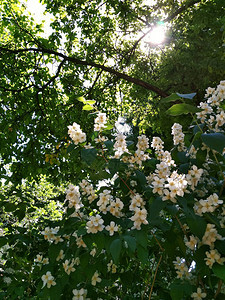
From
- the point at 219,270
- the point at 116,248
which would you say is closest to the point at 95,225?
the point at 116,248

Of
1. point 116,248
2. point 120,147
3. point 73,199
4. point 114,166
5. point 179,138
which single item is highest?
point 179,138

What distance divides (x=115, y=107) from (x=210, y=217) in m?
6.13

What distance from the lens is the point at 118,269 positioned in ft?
7.32

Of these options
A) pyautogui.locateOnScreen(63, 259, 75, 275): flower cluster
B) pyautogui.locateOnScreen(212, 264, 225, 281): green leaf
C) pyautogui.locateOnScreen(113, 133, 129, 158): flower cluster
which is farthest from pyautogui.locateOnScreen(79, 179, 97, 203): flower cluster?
pyautogui.locateOnScreen(212, 264, 225, 281): green leaf

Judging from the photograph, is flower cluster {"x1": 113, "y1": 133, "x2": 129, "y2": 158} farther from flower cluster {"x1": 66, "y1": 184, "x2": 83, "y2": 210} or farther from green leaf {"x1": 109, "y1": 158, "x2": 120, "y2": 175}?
flower cluster {"x1": 66, "y1": 184, "x2": 83, "y2": 210}

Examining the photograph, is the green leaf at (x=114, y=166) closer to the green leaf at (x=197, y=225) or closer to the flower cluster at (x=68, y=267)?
the green leaf at (x=197, y=225)

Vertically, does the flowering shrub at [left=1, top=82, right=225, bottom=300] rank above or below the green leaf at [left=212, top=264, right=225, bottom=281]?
above

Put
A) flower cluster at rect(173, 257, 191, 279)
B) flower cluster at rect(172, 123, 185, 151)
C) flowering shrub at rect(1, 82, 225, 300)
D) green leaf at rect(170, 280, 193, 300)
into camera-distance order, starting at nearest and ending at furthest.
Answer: flowering shrub at rect(1, 82, 225, 300)
green leaf at rect(170, 280, 193, 300)
flower cluster at rect(173, 257, 191, 279)
flower cluster at rect(172, 123, 185, 151)

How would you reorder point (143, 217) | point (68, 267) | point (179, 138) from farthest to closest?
point (179, 138) → point (68, 267) → point (143, 217)

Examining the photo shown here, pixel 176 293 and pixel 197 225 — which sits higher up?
pixel 197 225

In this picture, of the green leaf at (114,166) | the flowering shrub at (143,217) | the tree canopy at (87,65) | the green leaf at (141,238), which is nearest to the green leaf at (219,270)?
the flowering shrub at (143,217)

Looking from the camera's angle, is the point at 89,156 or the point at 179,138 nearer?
the point at 89,156

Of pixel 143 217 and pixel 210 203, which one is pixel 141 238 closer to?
pixel 143 217

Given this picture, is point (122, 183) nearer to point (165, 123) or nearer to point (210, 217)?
point (210, 217)
